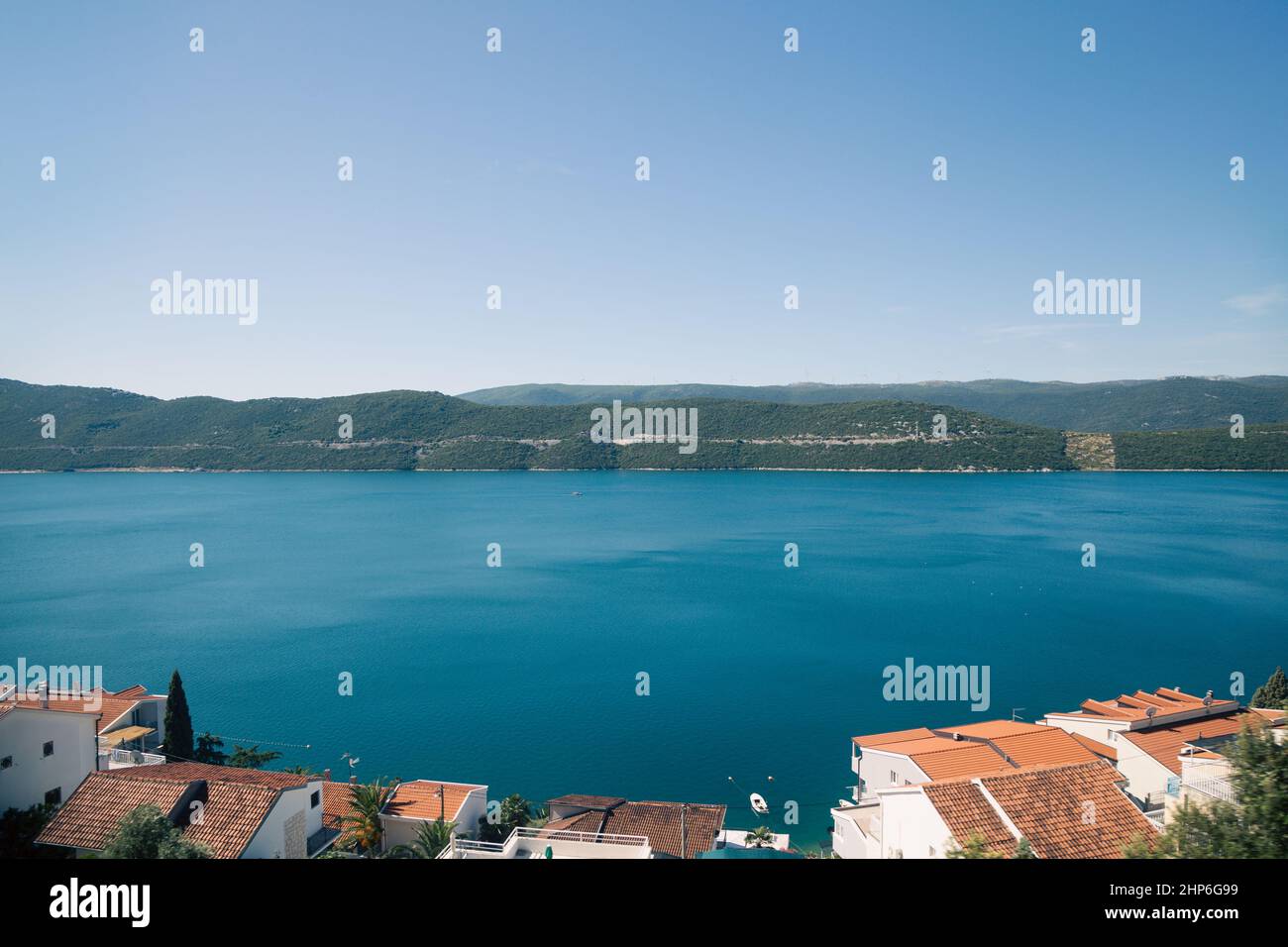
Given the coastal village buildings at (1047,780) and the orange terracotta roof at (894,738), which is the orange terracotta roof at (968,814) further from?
the orange terracotta roof at (894,738)

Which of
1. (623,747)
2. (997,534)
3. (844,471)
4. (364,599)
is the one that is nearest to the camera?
(623,747)

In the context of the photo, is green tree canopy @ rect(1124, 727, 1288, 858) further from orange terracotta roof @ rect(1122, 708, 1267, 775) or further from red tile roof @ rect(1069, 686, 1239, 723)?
red tile roof @ rect(1069, 686, 1239, 723)

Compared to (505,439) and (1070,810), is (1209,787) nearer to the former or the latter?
(1070,810)

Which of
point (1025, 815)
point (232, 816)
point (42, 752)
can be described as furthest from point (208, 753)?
point (1025, 815)

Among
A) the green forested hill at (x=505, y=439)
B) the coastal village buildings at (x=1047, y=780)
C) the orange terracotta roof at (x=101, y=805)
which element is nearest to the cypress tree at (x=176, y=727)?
the orange terracotta roof at (x=101, y=805)

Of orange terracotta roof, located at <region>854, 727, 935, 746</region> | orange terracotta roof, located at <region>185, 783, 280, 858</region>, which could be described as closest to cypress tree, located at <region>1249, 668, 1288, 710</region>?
orange terracotta roof, located at <region>854, 727, 935, 746</region>

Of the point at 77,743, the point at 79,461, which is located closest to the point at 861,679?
the point at 77,743
